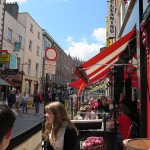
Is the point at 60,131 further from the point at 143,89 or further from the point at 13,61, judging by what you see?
the point at 13,61

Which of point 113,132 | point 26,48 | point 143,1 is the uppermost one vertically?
point 26,48

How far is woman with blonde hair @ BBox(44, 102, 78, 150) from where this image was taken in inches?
140

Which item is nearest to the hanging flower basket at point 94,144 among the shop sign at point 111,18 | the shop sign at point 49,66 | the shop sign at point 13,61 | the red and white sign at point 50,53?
the shop sign at point 49,66

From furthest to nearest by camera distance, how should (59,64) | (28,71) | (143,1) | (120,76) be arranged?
(59,64) < (28,71) < (120,76) < (143,1)

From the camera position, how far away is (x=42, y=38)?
149 ft

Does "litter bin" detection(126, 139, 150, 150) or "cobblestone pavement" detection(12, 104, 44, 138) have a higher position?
"litter bin" detection(126, 139, 150, 150)

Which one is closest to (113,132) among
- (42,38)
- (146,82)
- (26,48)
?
(146,82)

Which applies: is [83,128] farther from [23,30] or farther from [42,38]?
[42,38]

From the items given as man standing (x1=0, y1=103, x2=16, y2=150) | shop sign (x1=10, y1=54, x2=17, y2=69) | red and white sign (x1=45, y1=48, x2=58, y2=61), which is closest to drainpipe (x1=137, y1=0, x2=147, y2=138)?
red and white sign (x1=45, y1=48, x2=58, y2=61)

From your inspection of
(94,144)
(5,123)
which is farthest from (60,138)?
(5,123)

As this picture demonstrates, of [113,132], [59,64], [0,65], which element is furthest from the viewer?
[59,64]

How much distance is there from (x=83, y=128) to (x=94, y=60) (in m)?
1.60

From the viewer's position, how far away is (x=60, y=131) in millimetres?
3594

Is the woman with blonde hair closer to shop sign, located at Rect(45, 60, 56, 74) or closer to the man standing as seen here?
the man standing
